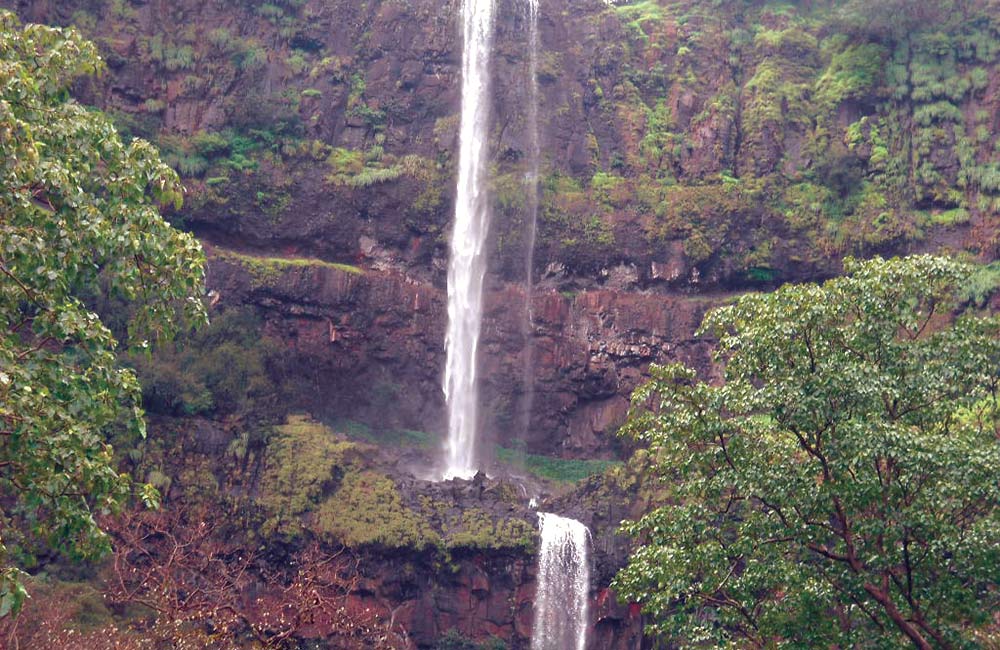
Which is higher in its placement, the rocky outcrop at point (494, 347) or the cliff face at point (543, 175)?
the cliff face at point (543, 175)

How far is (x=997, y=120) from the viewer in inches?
1303

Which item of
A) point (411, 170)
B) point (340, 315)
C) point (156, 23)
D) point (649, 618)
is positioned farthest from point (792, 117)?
point (156, 23)

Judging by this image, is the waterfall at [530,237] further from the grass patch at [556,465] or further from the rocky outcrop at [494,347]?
the grass patch at [556,465]

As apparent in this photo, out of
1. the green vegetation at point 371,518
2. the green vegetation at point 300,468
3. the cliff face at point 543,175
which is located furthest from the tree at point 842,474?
the cliff face at point 543,175

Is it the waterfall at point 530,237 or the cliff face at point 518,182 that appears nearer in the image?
the cliff face at point 518,182

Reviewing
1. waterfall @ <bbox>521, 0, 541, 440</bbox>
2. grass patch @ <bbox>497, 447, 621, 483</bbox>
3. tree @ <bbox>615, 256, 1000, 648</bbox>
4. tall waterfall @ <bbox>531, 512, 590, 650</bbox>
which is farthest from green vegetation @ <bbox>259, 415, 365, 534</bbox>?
tree @ <bbox>615, 256, 1000, 648</bbox>

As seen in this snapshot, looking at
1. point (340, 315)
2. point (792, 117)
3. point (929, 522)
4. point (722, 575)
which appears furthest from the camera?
point (792, 117)

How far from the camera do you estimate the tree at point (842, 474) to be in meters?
11.7

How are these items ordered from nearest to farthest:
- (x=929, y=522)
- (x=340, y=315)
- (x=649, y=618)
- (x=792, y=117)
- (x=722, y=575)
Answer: (x=929, y=522) < (x=722, y=575) < (x=649, y=618) < (x=340, y=315) < (x=792, y=117)

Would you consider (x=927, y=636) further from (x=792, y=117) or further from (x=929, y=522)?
(x=792, y=117)

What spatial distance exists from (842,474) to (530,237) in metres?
23.5

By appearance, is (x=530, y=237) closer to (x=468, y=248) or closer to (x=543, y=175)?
(x=468, y=248)

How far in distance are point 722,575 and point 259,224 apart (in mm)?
24353

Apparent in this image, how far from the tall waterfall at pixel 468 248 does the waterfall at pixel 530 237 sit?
5.07 ft
